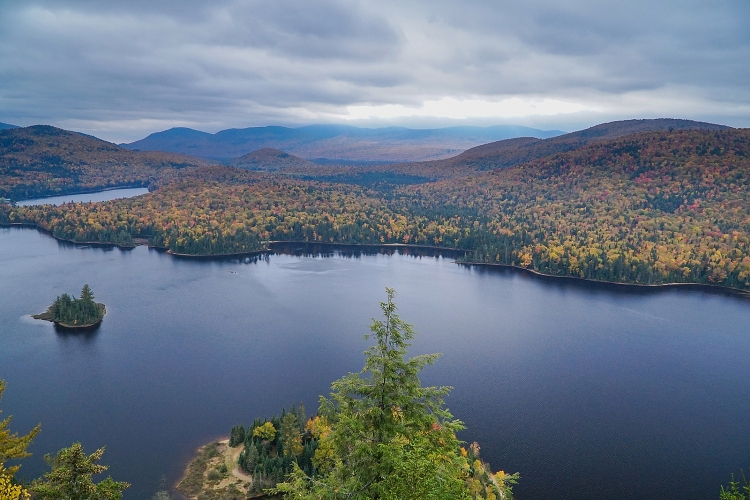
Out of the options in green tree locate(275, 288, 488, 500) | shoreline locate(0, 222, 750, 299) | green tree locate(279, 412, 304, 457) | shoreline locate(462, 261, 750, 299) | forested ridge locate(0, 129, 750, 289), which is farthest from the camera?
forested ridge locate(0, 129, 750, 289)

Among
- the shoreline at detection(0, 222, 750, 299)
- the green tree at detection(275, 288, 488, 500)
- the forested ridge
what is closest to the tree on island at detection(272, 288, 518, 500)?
the green tree at detection(275, 288, 488, 500)

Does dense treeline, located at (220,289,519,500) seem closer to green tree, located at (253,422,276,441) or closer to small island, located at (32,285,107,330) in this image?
green tree, located at (253,422,276,441)

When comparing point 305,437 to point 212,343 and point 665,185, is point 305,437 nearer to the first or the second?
point 212,343

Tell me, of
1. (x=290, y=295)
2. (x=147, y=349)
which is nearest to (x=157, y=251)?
(x=290, y=295)

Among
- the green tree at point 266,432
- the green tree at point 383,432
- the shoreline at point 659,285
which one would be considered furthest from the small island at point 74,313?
the shoreline at point 659,285

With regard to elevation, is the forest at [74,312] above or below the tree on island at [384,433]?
below

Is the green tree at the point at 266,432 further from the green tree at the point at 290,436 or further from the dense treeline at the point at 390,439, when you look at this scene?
the dense treeline at the point at 390,439
